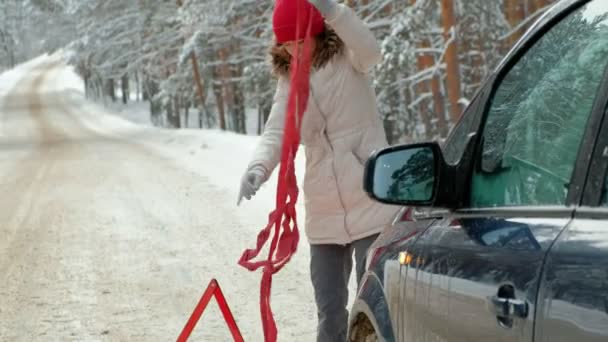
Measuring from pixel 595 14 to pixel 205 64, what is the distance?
40.2 meters

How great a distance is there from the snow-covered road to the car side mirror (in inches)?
138

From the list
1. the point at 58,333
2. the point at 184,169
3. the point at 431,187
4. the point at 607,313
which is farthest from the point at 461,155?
the point at 184,169

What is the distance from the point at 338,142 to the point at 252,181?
1.35ft

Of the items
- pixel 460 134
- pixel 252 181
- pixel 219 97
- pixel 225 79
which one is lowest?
pixel 219 97

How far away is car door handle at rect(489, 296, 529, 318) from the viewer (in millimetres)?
1796

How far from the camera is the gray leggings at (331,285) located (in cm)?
418

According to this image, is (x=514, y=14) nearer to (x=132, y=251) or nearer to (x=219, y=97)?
(x=132, y=251)

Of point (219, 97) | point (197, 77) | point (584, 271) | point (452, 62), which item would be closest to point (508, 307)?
point (584, 271)

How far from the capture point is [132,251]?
9.35 m

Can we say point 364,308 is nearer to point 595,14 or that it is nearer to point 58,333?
point 595,14

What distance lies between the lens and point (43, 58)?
436ft

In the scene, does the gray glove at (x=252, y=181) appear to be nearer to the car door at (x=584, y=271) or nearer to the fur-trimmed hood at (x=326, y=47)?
the fur-trimmed hood at (x=326, y=47)

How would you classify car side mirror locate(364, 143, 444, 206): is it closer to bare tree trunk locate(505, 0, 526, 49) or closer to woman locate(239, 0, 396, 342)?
woman locate(239, 0, 396, 342)

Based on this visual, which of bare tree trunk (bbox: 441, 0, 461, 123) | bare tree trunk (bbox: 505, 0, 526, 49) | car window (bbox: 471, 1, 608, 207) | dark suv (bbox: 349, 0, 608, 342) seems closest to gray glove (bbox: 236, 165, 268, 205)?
dark suv (bbox: 349, 0, 608, 342)
